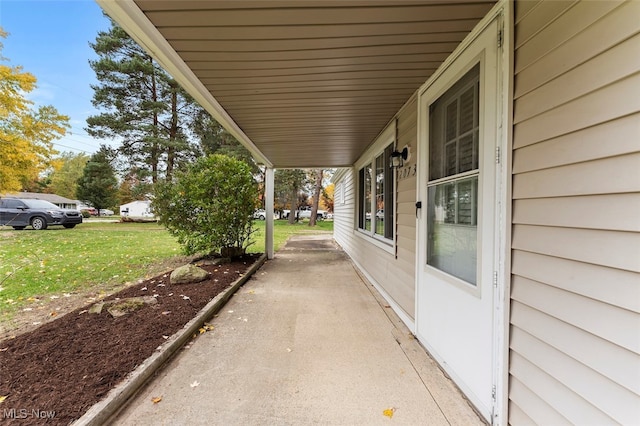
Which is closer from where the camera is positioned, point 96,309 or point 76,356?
point 76,356

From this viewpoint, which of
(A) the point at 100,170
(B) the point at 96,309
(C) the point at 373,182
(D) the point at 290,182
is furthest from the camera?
(D) the point at 290,182

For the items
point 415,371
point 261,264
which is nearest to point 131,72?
point 261,264

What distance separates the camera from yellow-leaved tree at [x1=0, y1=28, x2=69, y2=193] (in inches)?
302

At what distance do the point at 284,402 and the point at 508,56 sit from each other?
2.57m

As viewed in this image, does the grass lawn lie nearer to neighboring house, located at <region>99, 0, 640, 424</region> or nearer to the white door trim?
neighboring house, located at <region>99, 0, 640, 424</region>

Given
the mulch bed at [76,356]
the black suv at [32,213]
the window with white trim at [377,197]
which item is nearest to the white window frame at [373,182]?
the window with white trim at [377,197]

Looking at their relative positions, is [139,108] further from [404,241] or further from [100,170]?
[404,241]

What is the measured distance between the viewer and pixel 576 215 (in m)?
1.16

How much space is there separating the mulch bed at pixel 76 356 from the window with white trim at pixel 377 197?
2.89 metres

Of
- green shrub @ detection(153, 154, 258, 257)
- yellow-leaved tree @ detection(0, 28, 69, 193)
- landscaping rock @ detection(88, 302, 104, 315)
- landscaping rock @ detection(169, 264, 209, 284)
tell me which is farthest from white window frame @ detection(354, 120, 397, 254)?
yellow-leaved tree @ detection(0, 28, 69, 193)

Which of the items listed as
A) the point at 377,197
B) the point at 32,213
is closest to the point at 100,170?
the point at 32,213

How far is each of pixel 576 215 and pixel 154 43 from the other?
268cm

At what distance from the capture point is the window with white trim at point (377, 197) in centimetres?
422

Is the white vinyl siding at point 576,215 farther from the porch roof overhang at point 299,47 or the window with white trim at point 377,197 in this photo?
the window with white trim at point 377,197
